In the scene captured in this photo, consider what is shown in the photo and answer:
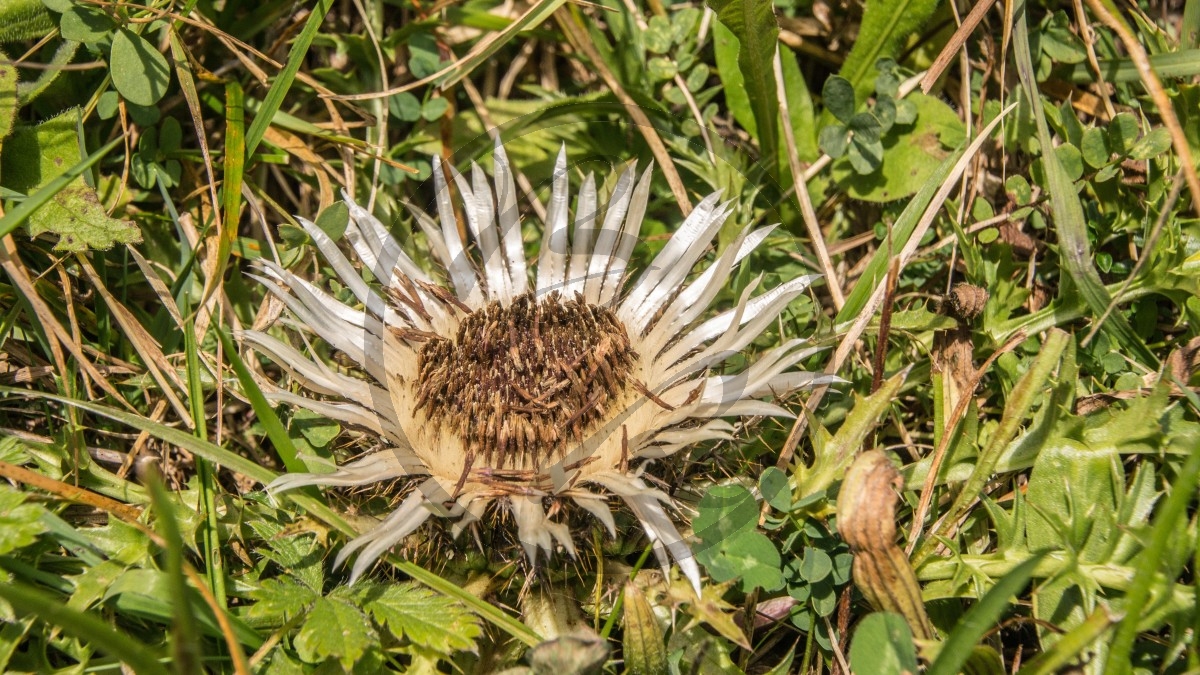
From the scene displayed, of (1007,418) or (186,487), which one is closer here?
(1007,418)

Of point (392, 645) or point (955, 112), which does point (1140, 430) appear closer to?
point (955, 112)

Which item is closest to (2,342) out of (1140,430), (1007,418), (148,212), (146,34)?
(148,212)

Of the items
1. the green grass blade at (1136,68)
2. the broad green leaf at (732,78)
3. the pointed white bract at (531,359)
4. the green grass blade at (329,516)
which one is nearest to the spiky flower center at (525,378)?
the pointed white bract at (531,359)

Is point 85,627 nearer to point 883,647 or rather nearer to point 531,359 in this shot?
point 531,359

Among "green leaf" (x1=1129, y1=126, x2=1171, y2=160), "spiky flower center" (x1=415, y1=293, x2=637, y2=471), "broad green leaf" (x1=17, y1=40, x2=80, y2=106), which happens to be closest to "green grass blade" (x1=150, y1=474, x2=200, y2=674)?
"spiky flower center" (x1=415, y1=293, x2=637, y2=471)

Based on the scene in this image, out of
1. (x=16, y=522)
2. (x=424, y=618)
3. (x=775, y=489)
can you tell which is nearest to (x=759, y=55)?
(x=775, y=489)

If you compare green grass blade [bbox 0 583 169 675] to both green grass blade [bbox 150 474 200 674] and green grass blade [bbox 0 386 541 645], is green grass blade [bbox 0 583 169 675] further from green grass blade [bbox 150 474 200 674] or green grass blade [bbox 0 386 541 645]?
green grass blade [bbox 0 386 541 645]
